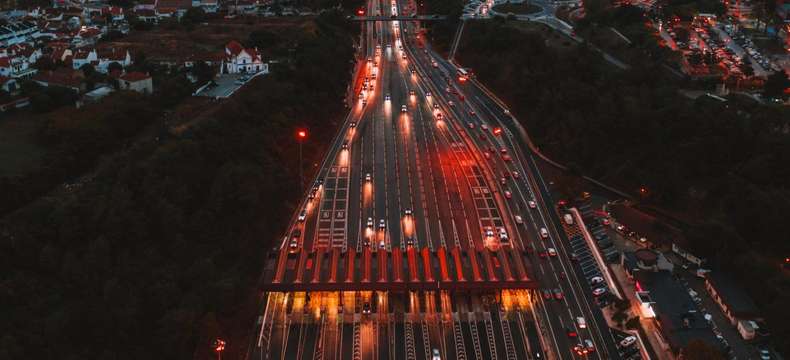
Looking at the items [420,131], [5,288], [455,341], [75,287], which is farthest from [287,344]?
[420,131]

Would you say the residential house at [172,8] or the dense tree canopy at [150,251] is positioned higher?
the residential house at [172,8]

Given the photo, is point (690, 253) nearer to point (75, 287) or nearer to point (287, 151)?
point (287, 151)

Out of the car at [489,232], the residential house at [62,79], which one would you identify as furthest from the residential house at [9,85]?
the car at [489,232]

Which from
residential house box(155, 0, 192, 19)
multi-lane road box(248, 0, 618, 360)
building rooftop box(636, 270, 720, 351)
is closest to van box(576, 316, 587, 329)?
multi-lane road box(248, 0, 618, 360)

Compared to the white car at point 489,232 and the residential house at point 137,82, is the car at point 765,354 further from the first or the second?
the residential house at point 137,82

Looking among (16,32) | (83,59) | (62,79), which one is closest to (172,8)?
(16,32)

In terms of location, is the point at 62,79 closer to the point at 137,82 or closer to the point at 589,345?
the point at 137,82

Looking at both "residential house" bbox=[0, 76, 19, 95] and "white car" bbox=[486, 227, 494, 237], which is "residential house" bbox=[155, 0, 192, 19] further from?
Result: "white car" bbox=[486, 227, 494, 237]
